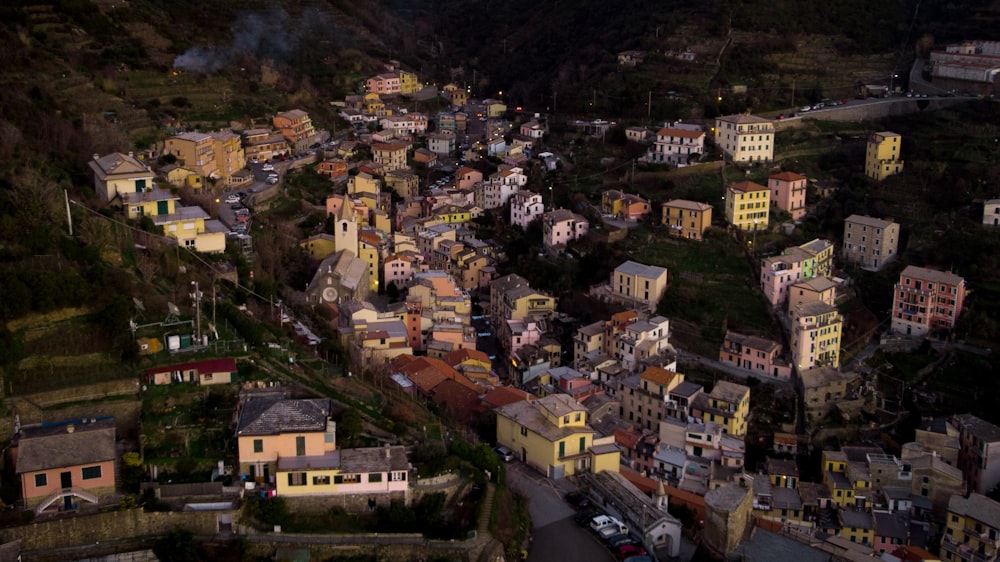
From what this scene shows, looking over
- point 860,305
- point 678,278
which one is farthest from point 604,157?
point 860,305

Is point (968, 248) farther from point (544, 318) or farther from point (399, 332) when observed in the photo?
point (399, 332)

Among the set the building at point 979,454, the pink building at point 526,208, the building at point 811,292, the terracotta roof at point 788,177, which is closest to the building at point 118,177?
the pink building at point 526,208

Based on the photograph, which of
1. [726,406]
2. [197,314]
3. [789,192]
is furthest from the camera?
[789,192]

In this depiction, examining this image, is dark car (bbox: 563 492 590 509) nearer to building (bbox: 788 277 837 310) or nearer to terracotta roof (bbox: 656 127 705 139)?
building (bbox: 788 277 837 310)

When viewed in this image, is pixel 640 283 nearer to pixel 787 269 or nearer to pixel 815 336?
pixel 787 269

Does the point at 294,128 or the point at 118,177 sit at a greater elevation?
the point at 118,177

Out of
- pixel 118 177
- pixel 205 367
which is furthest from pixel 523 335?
pixel 205 367

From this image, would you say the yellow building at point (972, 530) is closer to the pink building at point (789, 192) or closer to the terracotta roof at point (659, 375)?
the terracotta roof at point (659, 375)
